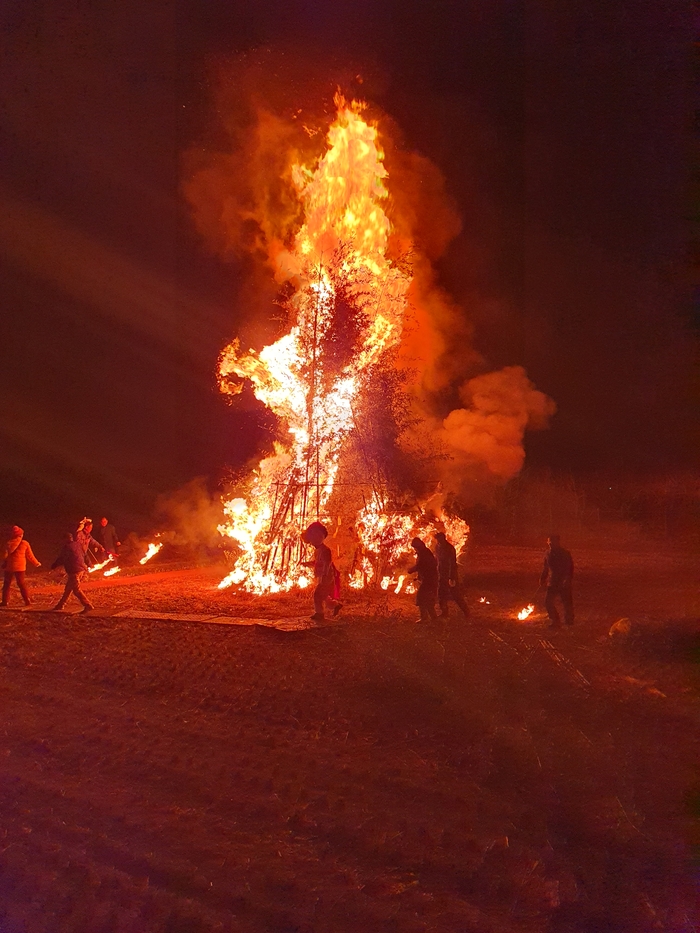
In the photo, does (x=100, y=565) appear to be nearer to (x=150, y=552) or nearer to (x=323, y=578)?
(x=150, y=552)

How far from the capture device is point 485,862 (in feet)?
15.5

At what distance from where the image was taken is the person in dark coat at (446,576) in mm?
12750

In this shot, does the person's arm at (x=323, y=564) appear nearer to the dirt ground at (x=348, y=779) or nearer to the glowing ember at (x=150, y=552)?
the dirt ground at (x=348, y=779)

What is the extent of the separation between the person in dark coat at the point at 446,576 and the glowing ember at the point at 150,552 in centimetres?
1071

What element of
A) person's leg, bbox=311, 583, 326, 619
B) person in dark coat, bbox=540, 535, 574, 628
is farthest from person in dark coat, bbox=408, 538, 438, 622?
person in dark coat, bbox=540, 535, 574, 628

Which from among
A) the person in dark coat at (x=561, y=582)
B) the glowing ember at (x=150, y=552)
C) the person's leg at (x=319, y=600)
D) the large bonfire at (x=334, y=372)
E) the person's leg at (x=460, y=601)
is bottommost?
the person's leg at (x=319, y=600)

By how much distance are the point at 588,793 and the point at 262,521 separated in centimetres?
1120

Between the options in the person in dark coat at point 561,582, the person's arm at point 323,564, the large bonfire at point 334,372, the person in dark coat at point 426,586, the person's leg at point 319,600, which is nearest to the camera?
the person in dark coat at point 561,582

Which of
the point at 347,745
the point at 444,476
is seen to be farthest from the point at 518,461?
the point at 347,745

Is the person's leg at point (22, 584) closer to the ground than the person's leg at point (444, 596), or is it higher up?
closer to the ground

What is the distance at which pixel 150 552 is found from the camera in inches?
846

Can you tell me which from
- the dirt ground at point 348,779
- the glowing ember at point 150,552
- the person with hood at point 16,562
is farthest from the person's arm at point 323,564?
Result: the glowing ember at point 150,552

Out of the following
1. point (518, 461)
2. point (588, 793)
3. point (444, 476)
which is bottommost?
point (588, 793)

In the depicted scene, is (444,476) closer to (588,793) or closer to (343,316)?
(343,316)
